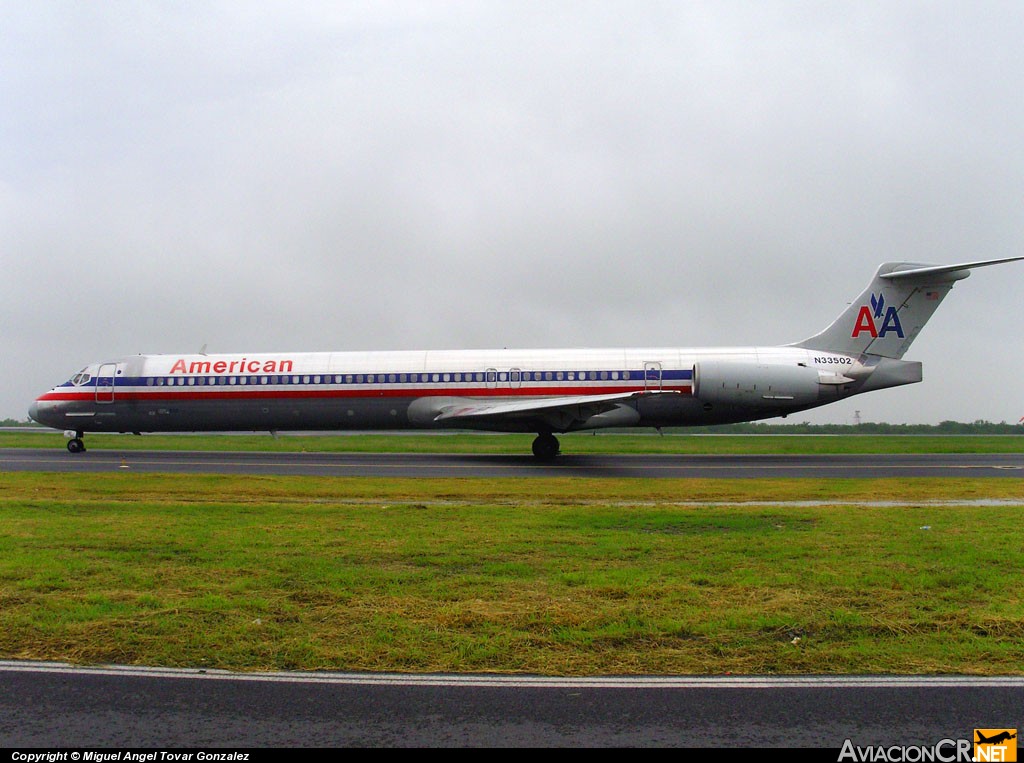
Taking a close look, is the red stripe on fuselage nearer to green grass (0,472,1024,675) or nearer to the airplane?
the airplane

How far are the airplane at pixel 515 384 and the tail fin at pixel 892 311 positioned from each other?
35mm

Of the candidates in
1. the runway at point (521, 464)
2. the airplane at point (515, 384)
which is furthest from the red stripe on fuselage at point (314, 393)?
the runway at point (521, 464)

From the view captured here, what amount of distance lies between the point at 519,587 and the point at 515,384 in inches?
824

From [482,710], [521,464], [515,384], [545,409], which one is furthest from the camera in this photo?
[515,384]

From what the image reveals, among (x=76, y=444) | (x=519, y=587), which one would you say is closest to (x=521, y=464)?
(x=76, y=444)

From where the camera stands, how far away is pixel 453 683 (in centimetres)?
562

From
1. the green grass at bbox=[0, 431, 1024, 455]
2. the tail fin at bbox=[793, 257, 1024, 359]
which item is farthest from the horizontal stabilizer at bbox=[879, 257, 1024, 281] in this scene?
the green grass at bbox=[0, 431, 1024, 455]

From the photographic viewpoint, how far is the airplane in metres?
28.1

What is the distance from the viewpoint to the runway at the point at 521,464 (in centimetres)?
2317

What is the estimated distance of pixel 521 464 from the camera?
2642 centimetres

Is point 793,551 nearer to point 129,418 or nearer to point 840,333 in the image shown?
point 840,333

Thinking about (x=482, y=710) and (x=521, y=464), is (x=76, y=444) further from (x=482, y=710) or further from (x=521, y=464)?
(x=482, y=710)

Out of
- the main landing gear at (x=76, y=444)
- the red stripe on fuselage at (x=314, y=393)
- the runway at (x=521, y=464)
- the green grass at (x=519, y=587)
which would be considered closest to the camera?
the green grass at (x=519, y=587)

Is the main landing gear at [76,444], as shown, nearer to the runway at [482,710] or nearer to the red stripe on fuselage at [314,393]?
the red stripe on fuselage at [314,393]
